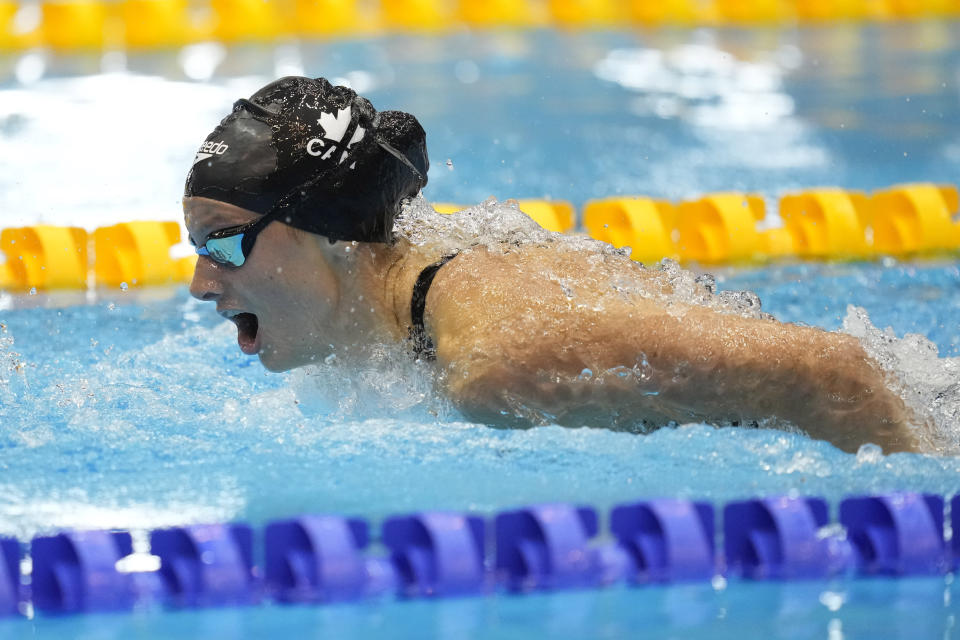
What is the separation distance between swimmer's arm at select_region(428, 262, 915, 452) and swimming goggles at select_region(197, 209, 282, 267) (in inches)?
15.8

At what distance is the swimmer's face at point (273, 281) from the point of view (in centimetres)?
237

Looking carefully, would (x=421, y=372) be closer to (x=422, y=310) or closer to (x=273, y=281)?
(x=422, y=310)

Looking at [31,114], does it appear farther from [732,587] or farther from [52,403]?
[732,587]

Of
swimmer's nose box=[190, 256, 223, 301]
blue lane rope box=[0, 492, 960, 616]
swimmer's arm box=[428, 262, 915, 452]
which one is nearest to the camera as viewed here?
swimmer's arm box=[428, 262, 915, 452]

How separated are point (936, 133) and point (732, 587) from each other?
A: 4524 millimetres

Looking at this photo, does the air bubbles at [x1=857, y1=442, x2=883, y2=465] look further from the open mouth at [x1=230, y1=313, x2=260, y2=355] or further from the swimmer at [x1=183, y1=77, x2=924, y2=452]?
the open mouth at [x1=230, y1=313, x2=260, y2=355]

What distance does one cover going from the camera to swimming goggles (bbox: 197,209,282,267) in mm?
2354

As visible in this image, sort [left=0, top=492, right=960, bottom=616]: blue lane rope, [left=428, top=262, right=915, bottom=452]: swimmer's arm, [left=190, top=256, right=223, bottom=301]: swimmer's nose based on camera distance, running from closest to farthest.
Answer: [left=428, top=262, right=915, bottom=452]: swimmer's arm < [left=0, top=492, right=960, bottom=616]: blue lane rope < [left=190, top=256, right=223, bottom=301]: swimmer's nose

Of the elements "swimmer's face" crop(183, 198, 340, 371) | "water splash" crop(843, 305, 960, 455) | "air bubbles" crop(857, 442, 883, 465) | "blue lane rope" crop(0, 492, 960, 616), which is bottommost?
"blue lane rope" crop(0, 492, 960, 616)

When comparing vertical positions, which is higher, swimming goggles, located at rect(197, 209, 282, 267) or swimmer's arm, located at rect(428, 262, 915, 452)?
swimming goggles, located at rect(197, 209, 282, 267)

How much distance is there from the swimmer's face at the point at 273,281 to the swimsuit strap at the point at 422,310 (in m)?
0.15

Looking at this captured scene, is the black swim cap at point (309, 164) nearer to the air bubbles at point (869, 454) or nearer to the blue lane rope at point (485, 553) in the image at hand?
the blue lane rope at point (485, 553)

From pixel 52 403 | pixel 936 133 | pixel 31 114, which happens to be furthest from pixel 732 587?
pixel 31 114

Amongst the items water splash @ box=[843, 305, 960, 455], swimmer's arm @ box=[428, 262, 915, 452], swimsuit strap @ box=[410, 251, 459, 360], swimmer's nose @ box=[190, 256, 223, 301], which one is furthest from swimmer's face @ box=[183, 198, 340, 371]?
water splash @ box=[843, 305, 960, 455]
